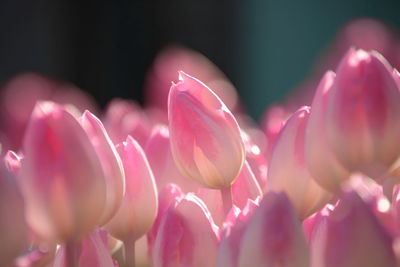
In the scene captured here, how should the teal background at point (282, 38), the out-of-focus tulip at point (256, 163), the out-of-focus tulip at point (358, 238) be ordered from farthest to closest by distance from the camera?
1. the teal background at point (282, 38)
2. the out-of-focus tulip at point (256, 163)
3. the out-of-focus tulip at point (358, 238)

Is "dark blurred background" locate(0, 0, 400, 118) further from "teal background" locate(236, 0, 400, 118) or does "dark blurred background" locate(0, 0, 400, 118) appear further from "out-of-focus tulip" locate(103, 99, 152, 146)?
"out-of-focus tulip" locate(103, 99, 152, 146)

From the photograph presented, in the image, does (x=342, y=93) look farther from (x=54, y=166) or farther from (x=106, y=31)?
(x=106, y=31)

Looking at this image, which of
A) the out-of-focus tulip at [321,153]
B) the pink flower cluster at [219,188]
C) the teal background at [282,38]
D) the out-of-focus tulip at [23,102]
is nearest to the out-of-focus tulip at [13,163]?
the pink flower cluster at [219,188]

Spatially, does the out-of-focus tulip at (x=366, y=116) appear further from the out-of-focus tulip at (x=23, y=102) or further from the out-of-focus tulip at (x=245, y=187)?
the out-of-focus tulip at (x=23, y=102)

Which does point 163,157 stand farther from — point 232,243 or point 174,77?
point 174,77

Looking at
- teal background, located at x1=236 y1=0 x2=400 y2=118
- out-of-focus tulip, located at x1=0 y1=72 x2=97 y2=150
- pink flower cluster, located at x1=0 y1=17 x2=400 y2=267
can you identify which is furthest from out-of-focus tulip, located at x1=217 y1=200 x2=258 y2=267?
teal background, located at x1=236 y1=0 x2=400 y2=118

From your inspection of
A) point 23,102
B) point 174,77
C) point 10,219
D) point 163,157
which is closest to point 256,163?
point 163,157
